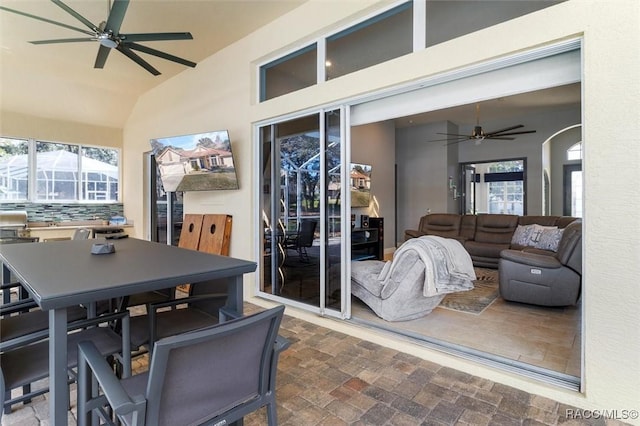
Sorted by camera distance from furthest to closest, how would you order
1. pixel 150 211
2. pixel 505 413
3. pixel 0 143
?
pixel 150 211 < pixel 0 143 < pixel 505 413

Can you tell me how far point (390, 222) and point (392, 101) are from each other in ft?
17.5

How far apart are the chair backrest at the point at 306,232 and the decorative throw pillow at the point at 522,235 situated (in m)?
3.97

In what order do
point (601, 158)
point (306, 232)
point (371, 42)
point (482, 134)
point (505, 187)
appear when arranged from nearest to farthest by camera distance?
1. point (601, 158)
2. point (371, 42)
3. point (306, 232)
4. point (482, 134)
5. point (505, 187)

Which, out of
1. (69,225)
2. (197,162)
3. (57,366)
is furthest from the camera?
(69,225)

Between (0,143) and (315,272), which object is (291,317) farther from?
(0,143)

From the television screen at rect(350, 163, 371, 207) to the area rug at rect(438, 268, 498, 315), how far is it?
272cm

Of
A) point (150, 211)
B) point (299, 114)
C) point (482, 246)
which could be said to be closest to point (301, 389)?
point (299, 114)

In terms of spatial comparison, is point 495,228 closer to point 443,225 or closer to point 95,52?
point 443,225

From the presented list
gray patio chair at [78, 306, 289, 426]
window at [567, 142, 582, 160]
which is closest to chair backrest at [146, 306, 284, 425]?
gray patio chair at [78, 306, 289, 426]

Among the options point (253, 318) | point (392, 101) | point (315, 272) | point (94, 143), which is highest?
point (94, 143)

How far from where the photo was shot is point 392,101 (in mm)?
3045

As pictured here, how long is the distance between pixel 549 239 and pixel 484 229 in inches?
57.6

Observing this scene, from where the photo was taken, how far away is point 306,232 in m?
3.86

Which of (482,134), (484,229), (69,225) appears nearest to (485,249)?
(484,229)
